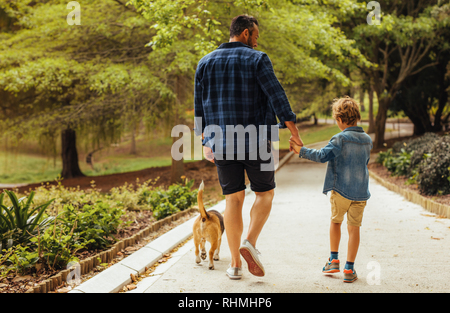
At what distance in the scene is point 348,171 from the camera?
3.48 m

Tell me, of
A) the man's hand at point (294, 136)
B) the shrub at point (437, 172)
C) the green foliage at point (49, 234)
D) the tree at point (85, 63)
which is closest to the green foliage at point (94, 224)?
the green foliage at point (49, 234)

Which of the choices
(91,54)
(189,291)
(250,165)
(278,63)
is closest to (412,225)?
(250,165)

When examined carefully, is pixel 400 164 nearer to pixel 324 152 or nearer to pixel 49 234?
pixel 324 152

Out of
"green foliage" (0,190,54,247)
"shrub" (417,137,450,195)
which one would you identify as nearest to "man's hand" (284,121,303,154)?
"green foliage" (0,190,54,247)

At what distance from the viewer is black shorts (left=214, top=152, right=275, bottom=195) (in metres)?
3.46

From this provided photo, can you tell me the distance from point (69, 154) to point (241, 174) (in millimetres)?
16543

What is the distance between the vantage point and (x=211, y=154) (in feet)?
12.2

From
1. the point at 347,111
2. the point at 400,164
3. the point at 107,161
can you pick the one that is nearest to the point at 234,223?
the point at 347,111

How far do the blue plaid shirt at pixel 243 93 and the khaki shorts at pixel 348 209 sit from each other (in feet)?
2.64

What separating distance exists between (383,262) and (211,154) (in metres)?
2.09

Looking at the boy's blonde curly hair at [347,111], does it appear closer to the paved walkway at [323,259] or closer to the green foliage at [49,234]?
the paved walkway at [323,259]

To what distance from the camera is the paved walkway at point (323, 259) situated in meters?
3.34

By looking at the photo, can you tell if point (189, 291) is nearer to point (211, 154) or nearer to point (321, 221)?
point (211, 154)

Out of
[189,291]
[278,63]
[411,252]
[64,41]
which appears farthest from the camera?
[64,41]
